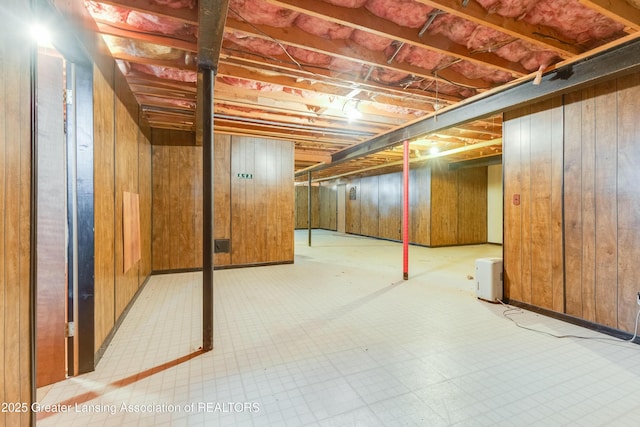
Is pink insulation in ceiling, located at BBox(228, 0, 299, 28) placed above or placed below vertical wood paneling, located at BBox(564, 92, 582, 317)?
above

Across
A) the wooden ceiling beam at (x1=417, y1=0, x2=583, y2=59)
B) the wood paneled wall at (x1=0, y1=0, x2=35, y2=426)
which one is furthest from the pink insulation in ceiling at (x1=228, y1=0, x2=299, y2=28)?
the wood paneled wall at (x1=0, y1=0, x2=35, y2=426)

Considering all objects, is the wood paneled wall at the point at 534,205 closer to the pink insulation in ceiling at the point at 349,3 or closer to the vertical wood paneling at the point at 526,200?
the vertical wood paneling at the point at 526,200

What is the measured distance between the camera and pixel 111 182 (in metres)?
2.46

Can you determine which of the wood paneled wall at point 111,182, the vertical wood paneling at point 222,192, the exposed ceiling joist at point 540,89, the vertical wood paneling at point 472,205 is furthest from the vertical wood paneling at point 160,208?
the vertical wood paneling at point 472,205

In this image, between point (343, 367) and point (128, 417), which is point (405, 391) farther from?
point (128, 417)

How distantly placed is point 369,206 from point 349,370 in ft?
30.1

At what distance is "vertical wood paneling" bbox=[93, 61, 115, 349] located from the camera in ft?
6.86

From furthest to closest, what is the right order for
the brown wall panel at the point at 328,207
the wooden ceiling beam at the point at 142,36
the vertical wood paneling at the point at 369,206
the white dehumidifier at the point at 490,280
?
the brown wall panel at the point at 328,207 → the vertical wood paneling at the point at 369,206 → the white dehumidifier at the point at 490,280 → the wooden ceiling beam at the point at 142,36

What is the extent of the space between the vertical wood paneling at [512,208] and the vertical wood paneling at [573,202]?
47 cm

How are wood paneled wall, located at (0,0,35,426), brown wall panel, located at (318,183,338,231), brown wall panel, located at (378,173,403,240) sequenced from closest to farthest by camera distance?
wood paneled wall, located at (0,0,35,426), brown wall panel, located at (378,173,403,240), brown wall panel, located at (318,183,338,231)

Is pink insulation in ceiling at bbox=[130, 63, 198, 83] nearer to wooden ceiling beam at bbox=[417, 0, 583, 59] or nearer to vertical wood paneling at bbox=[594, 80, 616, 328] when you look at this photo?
wooden ceiling beam at bbox=[417, 0, 583, 59]

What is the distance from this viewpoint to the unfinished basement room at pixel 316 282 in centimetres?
161

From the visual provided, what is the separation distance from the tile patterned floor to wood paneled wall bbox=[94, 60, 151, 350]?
0.31 meters

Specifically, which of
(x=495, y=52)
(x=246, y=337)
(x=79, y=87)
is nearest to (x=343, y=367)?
(x=246, y=337)
